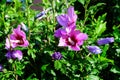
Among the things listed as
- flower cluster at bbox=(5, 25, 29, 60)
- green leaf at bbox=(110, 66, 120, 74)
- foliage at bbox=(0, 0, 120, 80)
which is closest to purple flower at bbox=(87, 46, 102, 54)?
foliage at bbox=(0, 0, 120, 80)

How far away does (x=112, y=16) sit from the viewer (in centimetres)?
453

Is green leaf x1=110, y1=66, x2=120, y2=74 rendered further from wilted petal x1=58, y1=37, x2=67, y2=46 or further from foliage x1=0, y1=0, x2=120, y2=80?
wilted petal x1=58, y1=37, x2=67, y2=46

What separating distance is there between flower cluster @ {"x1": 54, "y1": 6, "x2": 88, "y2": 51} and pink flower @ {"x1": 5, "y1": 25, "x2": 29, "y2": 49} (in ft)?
0.85

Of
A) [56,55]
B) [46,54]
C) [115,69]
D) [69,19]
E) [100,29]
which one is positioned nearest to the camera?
[69,19]

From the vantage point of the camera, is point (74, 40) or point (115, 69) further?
point (115, 69)

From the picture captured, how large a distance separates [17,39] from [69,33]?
416mm

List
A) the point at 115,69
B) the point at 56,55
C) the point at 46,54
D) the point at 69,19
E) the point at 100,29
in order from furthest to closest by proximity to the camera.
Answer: the point at 115,69 < the point at 100,29 < the point at 46,54 < the point at 56,55 < the point at 69,19

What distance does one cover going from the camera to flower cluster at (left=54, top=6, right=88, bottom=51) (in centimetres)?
237

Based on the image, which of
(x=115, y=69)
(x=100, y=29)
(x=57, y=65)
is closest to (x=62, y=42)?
(x=57, y=65)

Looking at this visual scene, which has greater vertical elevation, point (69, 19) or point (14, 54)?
point (69, 19)

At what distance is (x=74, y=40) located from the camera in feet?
7.91

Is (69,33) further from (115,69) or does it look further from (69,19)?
(115,69)

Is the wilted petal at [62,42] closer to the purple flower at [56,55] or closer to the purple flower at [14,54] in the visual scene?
the purple flower at [56,55]

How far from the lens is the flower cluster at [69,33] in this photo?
237 centimetres
